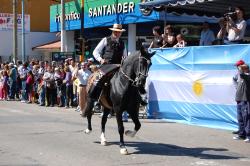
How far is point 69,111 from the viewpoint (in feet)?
62.4

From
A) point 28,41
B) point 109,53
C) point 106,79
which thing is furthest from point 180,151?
point 28,41

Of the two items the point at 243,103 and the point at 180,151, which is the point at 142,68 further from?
the point at 243,103

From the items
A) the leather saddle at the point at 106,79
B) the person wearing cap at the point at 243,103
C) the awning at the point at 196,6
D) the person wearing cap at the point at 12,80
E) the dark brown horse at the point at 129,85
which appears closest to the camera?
the dark brown horse at the point at 129,85

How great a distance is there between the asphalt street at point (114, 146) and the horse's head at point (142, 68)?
138 cm

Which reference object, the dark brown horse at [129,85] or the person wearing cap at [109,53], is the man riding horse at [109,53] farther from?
the dark brown horse at [129,85]

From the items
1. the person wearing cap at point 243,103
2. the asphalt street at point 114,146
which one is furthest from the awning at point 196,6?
the person wearing cap at point 243,103

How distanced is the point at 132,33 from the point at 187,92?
51.2 feet

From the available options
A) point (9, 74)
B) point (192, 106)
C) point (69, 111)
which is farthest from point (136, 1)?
point (192, 106)

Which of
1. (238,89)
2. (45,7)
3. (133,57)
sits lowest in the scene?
(238,89)

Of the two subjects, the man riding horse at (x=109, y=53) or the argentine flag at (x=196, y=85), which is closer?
the man riding horse at (x=109, y=53)

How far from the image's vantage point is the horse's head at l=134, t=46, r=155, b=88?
934cm

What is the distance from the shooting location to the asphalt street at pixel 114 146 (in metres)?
8.99

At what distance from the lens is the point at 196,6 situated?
1681 cm

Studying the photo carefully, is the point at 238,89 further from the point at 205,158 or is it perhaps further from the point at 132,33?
the point at 132,33
